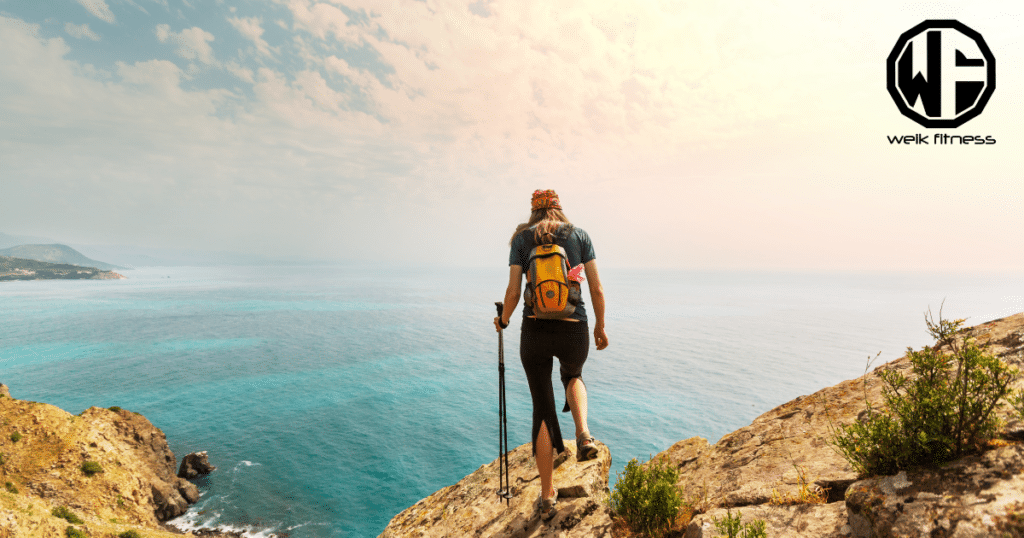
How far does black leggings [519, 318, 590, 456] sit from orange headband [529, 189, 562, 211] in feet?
5.61

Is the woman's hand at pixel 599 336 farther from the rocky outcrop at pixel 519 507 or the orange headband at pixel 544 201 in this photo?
the rocky outcrop at pixel 519 507

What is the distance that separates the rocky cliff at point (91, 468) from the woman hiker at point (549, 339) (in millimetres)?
38453

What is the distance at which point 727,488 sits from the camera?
564 centimetres

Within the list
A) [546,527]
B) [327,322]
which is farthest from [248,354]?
[546,527]

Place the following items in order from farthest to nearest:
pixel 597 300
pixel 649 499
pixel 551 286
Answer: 1. pixel 597 300
2. pixel 551 286
3. pixel 649 499

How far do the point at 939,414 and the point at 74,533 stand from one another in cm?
3963

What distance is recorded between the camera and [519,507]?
660 centimetres

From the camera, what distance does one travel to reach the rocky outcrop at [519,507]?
5.51 meters

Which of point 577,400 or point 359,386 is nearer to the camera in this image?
point 577,400

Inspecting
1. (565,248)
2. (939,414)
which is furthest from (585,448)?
(939,414)

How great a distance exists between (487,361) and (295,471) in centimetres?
5864

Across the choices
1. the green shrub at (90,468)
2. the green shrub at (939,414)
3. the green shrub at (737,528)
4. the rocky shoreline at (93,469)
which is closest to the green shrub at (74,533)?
the rocky shoreline at (93,469)

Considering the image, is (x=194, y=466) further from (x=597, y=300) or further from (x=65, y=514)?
(x=597, y=300)

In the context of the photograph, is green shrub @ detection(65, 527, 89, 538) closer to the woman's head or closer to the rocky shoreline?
the rocky shoreline
